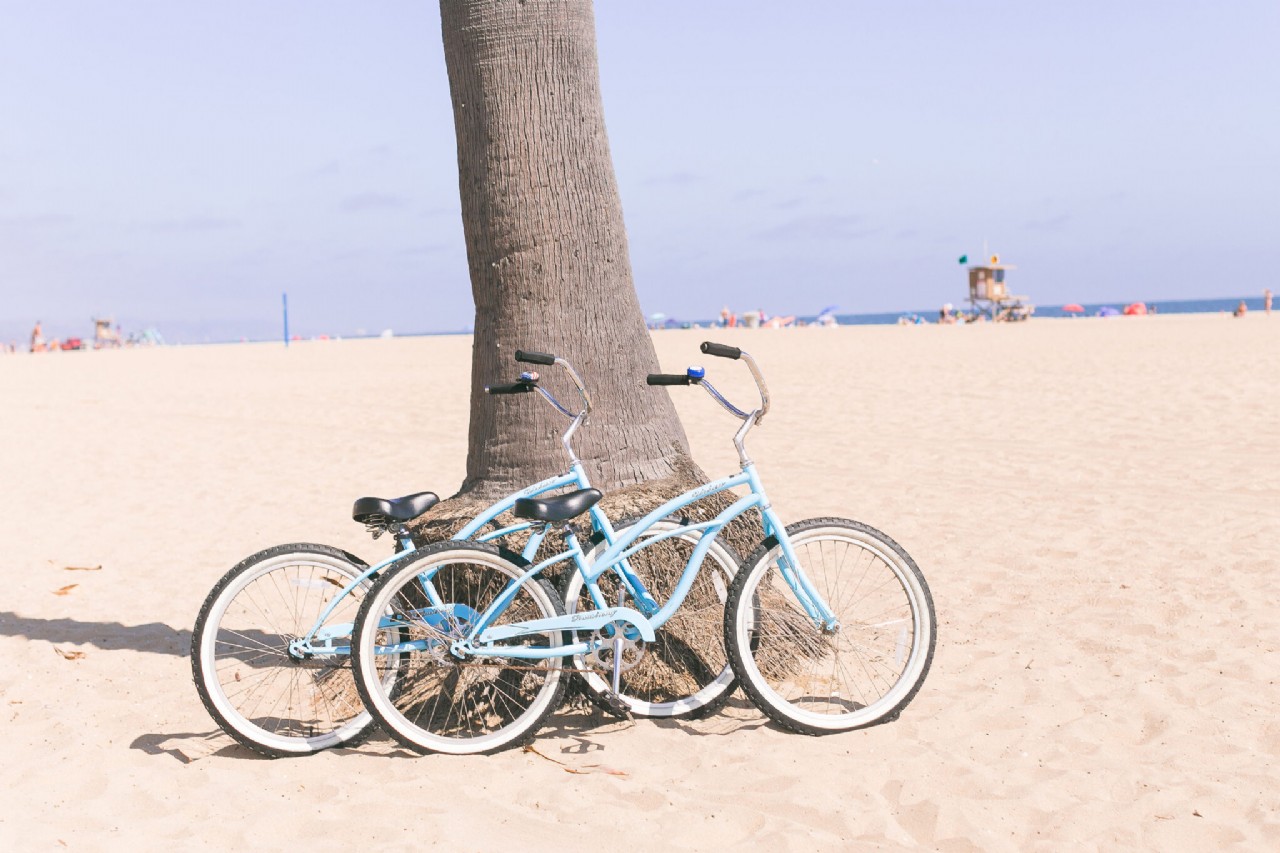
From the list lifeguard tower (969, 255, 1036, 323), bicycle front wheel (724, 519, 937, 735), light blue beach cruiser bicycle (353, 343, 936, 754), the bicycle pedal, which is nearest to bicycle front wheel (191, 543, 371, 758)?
light blue beach cruiser bicycle (353, 343, 936, 754)

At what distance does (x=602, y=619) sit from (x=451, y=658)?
0.57 m

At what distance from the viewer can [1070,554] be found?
7.09 m

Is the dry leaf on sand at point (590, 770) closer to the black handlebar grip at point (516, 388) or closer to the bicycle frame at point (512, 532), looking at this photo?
the bicycle frame at point (512, 532)

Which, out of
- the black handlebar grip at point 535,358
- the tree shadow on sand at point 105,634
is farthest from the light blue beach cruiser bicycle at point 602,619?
the tree shadow on sand at point 105,634

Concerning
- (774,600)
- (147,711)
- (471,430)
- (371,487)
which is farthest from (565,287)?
(371,487)

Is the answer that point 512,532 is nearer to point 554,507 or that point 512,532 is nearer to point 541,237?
point 554,507

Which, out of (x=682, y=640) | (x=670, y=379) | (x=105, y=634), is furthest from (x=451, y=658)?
(x=105, y=634)

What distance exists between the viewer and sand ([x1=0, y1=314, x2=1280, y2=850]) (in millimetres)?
3502

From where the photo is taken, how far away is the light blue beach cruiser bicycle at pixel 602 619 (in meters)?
3.97

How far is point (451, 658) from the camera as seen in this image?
403 cm

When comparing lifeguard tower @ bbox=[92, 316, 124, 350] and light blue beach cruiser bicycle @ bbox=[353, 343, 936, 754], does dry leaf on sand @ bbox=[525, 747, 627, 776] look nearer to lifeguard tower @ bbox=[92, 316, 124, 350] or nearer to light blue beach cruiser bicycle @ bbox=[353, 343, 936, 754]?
light blue beach cruiser bicycle @ bbox=[353, 343, 936, 754]

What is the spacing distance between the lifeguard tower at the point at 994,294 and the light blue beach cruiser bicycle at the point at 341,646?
4644cm

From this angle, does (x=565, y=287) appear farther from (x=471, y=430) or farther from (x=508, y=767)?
(x=508, y=767)

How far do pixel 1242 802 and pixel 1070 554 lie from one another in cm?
364
